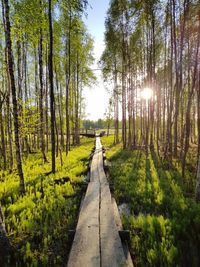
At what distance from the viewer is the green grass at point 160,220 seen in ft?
10.4

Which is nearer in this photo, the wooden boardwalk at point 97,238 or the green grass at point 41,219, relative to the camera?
the wooden boardwalk at point 97,238

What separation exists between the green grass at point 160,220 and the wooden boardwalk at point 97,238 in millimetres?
331

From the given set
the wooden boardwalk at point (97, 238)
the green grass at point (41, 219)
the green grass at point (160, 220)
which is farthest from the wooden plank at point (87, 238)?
the green grass at point (160, 220)

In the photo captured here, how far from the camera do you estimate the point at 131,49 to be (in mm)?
15734

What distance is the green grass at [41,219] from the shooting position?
3.37 meters

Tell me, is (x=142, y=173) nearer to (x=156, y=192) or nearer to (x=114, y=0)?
(x=156, y=192)

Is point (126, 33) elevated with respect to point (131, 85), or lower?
elevated

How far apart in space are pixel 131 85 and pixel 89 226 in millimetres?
13612

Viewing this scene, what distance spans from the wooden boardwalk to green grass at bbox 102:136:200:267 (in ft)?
1.09

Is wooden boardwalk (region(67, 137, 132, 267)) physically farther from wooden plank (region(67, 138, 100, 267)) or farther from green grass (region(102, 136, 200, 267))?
green grass (region(102, 136, 200, 267))

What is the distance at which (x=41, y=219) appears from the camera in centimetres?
457

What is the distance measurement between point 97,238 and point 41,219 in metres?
1.53

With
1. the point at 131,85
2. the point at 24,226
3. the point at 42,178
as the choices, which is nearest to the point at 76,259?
the point at 24,226

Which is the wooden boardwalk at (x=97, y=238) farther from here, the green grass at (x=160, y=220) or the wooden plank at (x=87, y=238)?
the green grass at (x=160, y=220)
